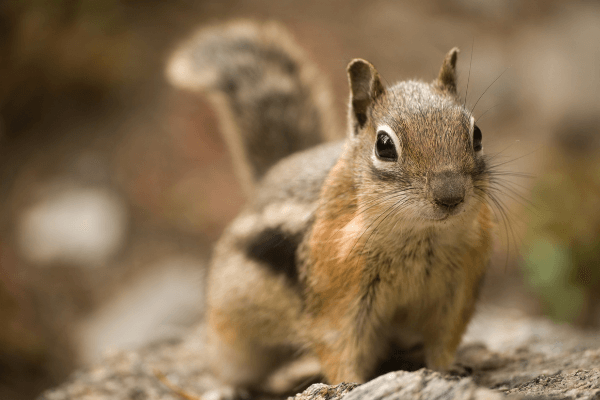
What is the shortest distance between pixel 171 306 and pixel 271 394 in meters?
2.42

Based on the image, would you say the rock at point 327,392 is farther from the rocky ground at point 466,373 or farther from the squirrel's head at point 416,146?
the squirrel's head at point 416,146

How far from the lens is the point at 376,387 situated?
66.9 inches

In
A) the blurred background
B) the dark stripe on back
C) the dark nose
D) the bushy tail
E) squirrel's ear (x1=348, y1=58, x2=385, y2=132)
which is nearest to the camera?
the dark nose

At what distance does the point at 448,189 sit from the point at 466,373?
1.11 meters

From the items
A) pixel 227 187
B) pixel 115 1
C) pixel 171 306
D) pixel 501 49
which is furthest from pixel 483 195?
pixel 115 1

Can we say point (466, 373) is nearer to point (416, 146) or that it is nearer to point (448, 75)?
point (416, 146)

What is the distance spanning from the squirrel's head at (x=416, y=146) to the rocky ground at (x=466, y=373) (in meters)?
0.62

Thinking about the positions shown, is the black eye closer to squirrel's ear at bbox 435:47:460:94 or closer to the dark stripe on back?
squirrel's ear at bbox 435:47:460:94

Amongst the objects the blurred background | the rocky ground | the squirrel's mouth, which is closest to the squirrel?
the squirrel's mouth

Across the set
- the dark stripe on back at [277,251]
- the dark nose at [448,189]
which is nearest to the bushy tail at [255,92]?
the dark stripe on back at [277,251]

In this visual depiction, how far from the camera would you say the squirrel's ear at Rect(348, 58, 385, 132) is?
2.28m

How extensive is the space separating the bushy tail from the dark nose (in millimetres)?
1820

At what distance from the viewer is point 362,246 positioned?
2.26m

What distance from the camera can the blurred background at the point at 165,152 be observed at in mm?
5090
